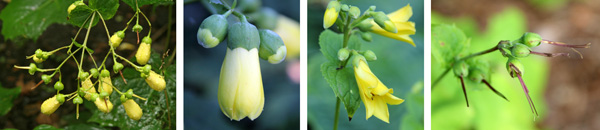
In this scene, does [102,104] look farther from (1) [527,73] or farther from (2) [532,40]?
(1) [527,73]

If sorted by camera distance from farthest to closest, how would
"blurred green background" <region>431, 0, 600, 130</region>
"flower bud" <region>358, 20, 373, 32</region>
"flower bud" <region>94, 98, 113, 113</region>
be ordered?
"blurred green background" <region>431, 0, 600, 130</region> < "flower bud" <region>358, 20, 373, 32</region> < "flower bud" <region>94, 98, 113, 113</region>

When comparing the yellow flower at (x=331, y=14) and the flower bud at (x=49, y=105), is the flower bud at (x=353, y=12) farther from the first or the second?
the flower bud at (x=49, y=105)

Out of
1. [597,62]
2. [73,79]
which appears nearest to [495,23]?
[597,62]

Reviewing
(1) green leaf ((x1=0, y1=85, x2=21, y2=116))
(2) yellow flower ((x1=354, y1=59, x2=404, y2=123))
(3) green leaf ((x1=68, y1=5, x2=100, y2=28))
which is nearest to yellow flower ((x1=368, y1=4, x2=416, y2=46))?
(2) yellow flower ((x1=354, y1=59, x2=404, y2=123))

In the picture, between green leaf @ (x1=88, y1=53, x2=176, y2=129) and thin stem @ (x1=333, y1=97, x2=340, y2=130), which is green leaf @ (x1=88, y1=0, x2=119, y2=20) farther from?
thin stem @ (x1=333, y1=97, x2=340, y2=130)

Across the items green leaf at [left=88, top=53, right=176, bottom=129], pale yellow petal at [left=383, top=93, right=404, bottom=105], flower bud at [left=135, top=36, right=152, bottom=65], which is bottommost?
pale yellow petal at [left=383, top=93, right=404, bottom=105]

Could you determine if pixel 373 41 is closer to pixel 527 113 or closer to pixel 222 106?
pixel 222 106

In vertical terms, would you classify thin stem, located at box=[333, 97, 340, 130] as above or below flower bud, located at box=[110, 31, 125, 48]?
below
